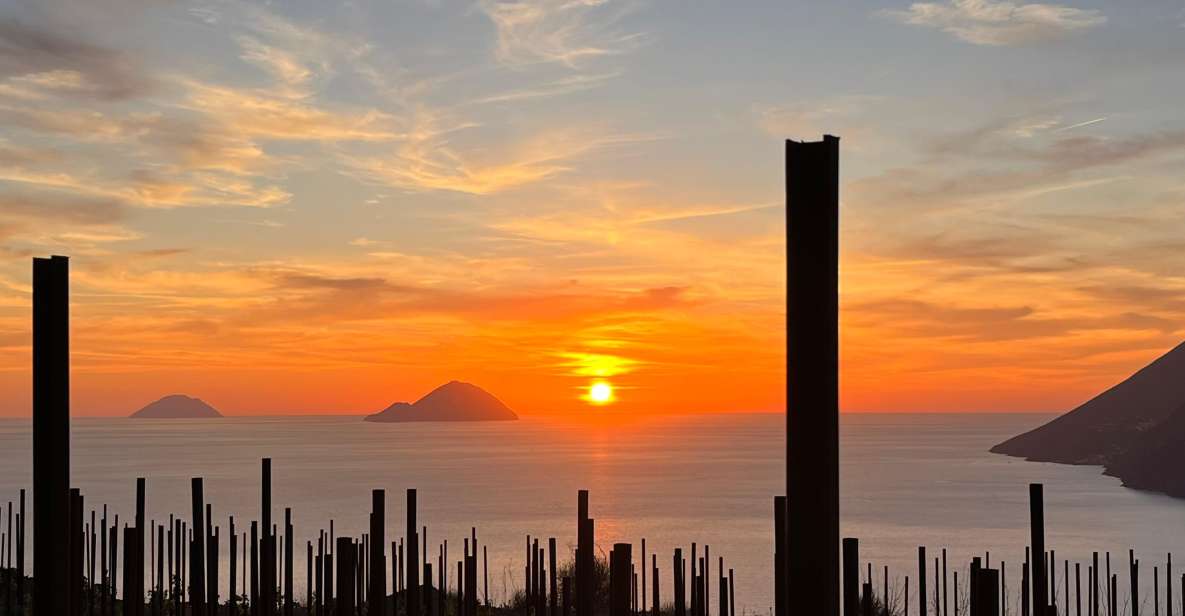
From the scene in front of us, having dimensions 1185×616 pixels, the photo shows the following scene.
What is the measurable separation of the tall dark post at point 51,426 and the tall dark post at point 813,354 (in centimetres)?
308

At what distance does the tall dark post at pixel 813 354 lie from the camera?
10.4 feet

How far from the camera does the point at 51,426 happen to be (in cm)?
486

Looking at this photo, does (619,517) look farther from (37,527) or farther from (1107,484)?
(37,527)

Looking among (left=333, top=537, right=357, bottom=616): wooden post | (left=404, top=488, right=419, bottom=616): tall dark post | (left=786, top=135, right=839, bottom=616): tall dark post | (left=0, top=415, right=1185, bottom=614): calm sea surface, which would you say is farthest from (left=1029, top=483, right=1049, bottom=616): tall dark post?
(left=0, top=415, right=1185, bottom=614): calm sea surface

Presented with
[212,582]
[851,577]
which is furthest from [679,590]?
[851,577]

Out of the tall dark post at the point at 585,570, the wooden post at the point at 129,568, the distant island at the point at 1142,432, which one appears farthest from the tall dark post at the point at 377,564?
the distant island at the point at 1142,432

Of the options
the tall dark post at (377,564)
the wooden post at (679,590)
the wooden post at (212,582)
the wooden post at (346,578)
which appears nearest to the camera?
the tall dark post at (377,564)

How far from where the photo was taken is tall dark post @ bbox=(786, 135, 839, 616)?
316 centimetres

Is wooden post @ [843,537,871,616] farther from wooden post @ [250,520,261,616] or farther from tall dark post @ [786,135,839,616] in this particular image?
wooden post @ [250,520,261,616]

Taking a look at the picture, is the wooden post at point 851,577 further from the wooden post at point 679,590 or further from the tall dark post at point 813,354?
the wooden post at point 679,590

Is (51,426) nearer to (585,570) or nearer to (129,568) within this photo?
(585,570)

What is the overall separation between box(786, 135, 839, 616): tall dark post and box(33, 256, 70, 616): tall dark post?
10.1 ft

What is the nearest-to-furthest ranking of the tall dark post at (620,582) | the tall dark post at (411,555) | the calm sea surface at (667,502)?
1. the tall dark post at (620,582)
2. the tall dark post at (411,555)
3. the calm sea surface at (667,502)

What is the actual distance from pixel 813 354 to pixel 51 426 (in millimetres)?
3261
